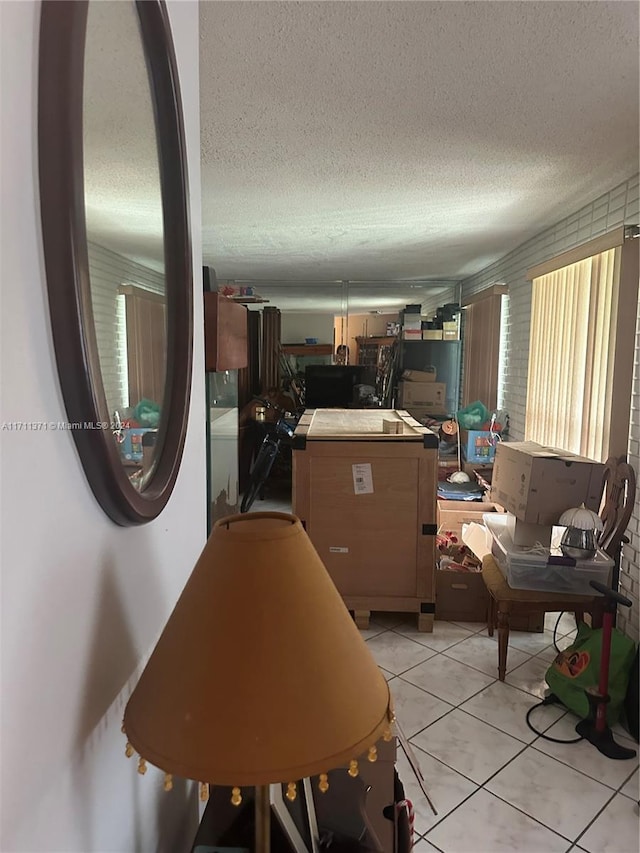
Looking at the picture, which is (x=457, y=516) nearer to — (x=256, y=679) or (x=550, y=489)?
(x=550, y=489)

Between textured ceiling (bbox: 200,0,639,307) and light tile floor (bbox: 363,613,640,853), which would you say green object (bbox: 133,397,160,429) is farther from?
light tile floor (bbox: 363,613,640,853)

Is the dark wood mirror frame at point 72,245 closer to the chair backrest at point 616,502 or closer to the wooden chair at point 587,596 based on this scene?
the wooden chair at point 587,596

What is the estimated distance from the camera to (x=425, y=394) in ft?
20.5

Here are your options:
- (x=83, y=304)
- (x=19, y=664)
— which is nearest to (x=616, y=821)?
(x=19, y=664)

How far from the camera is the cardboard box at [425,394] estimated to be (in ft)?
20.5

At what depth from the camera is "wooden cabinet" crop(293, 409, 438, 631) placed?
111 inches

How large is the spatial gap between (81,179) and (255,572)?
0.50m

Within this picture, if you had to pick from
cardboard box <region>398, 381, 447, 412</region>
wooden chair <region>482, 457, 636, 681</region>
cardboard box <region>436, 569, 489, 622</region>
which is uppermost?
cardboard box <region>398, 381, 447, 412</region>

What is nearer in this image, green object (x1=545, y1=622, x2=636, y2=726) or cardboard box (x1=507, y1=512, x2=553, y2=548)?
green object (x1=545, y1=622, x2=636, y2=726)

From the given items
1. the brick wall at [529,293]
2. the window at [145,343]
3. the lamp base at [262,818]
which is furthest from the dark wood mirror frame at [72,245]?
the brick wall at [529,293]

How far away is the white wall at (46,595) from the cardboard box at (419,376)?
5.63 metres

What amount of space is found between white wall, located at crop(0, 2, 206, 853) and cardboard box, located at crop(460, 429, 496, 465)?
3.99 m

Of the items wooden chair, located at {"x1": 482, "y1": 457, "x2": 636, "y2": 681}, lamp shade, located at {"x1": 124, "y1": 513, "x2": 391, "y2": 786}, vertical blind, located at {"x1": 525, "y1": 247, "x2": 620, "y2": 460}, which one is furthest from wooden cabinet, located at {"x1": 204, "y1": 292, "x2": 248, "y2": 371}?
vertical blind, located at {"x1": 525, "y1": 247, "x2": 620, "y2": 460}

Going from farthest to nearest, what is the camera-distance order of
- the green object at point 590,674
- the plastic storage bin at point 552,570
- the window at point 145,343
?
the plastic storage bin at point 552,570
the green object at point 590,674
the window at point 145,343
